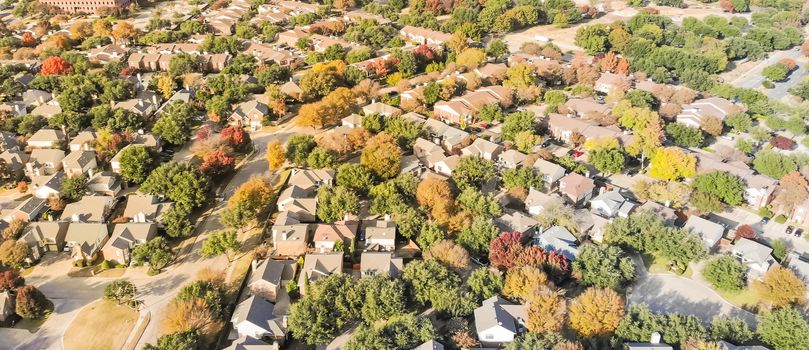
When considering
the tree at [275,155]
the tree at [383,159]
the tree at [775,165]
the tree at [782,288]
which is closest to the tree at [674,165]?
the tree at [775,165]

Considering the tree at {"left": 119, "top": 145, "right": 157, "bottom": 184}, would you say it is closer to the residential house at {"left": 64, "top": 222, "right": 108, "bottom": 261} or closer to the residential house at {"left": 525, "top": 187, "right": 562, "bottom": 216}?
the residential house at {"left": 64, "top": 222, "right": 108, "bottom": 261}

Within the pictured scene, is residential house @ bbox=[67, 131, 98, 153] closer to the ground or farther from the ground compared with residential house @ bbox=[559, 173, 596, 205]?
farther from the ground

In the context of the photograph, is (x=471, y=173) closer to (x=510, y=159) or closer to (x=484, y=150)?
(x=510, y=159)

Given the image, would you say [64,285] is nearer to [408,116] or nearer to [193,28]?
[408,116]

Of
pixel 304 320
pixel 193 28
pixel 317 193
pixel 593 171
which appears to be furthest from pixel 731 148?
pixel 193 28

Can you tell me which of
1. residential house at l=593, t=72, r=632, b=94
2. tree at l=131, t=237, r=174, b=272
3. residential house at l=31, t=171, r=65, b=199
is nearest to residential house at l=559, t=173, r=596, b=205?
residential house at l=593, t=72, r=632, b=94

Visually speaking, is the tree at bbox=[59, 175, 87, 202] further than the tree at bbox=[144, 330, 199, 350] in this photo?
Yes
